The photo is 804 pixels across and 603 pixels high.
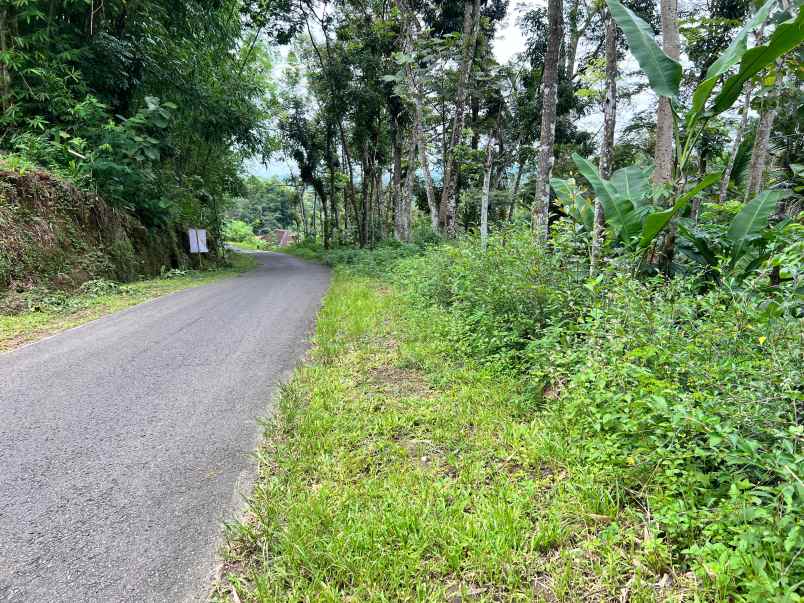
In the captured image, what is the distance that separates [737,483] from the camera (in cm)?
153

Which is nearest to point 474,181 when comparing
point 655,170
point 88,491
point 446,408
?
point 655,170

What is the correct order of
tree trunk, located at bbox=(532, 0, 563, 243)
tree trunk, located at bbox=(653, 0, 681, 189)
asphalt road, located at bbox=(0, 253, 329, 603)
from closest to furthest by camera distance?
asphalt road, located at bbox=(0, 253, 329, 603), tree trunk, located at bbox=(653, 0, 681, 189), tree trunk, located at bbox=(532, 0, 563, 243)

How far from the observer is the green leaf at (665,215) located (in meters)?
3.36

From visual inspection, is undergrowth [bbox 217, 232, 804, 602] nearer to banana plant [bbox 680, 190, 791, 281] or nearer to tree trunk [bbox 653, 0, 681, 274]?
banana plant [bbox 680, 190, 791, 281]

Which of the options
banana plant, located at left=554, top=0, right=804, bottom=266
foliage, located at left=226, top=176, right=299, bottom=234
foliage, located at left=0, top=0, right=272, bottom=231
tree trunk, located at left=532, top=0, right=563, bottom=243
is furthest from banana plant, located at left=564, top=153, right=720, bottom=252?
foliage, located at left=226, top=176, right=299, bottom=234

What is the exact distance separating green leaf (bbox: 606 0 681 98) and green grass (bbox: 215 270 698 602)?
3443 millimetres

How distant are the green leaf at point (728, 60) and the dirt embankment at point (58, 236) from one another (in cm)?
970

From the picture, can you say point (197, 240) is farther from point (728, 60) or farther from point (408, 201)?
point (728, 60)

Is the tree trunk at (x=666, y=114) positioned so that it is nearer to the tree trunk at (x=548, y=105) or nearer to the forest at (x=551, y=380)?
the forest at (x=551, y=380)

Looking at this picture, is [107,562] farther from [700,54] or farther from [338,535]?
[700,54]

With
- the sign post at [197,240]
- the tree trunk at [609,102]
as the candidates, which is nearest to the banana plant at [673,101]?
the tree trunk at [609,102]

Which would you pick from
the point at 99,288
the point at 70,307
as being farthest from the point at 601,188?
the point at 99,288

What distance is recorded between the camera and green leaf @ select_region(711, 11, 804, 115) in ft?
9.64

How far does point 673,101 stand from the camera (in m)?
3.93
